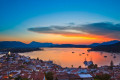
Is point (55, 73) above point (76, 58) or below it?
above

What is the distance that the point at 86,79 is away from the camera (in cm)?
799

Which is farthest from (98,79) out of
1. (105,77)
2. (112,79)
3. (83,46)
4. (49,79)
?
(83,46)

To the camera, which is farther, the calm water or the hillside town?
the calm water

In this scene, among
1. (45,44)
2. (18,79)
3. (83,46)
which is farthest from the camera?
(45,44)

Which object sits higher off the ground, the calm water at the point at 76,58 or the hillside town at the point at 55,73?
the hillside town at the point at 55,73

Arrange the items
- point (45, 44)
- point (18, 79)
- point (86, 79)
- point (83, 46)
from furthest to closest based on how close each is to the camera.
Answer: point (45, 44) → point (83, 46) → point (86, 79) → point (18, 79)

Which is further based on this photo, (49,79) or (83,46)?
(83,46)

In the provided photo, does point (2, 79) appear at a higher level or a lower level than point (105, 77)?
lower

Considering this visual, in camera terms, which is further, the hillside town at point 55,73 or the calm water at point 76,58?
the calm water at point 76,58

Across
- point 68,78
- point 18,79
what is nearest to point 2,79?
point 18,79

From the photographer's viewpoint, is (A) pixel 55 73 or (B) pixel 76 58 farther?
(B) pixel 76 58

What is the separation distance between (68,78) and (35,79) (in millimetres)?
2435

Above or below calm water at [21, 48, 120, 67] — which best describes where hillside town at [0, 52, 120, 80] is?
above

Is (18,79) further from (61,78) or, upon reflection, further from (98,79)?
(98,79)
